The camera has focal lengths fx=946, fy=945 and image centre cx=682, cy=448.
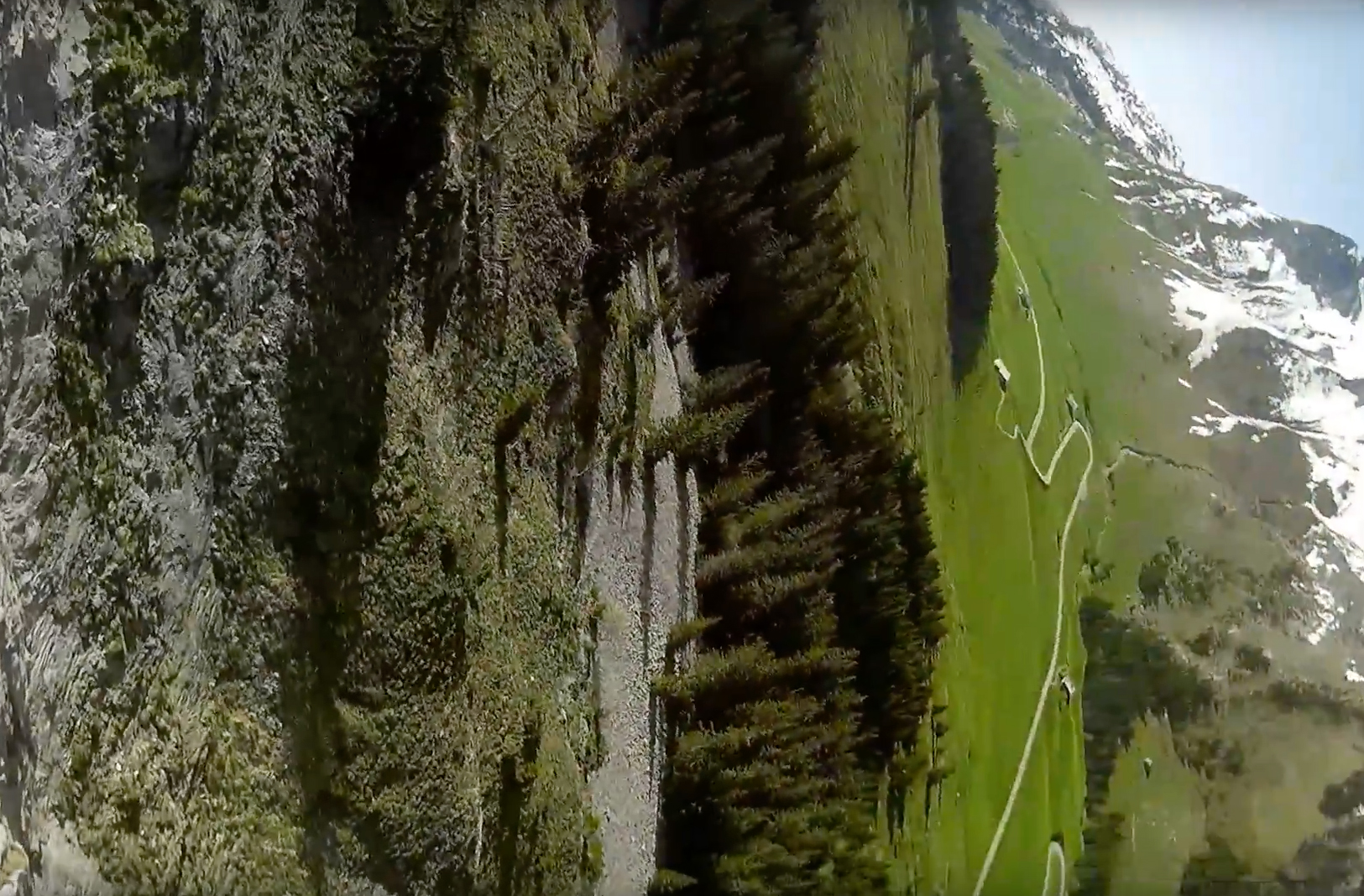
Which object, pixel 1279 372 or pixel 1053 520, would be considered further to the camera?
pixel 1279 372

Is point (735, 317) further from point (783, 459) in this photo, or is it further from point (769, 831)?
point (769, 831)

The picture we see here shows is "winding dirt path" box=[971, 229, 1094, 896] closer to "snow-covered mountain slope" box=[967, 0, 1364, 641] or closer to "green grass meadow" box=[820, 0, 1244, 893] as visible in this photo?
"green grass meadow" box=[820, 0, 1244, 893]

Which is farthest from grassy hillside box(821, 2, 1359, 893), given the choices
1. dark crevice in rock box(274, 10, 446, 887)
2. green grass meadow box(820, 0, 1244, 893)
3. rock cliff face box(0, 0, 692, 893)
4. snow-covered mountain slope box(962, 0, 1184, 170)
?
dark crevice in rock box(274, 10, 446, 887)

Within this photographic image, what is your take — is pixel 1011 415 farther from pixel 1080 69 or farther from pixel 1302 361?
pixel 1302 361

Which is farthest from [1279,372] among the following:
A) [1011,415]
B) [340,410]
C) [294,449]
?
[294,449]

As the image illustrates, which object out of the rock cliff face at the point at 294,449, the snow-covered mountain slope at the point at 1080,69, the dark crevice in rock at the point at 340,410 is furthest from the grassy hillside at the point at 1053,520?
the dark crevice in rock at the point at 340,410

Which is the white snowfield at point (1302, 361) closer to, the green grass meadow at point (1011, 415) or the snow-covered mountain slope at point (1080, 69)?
the green grass meadow at point (1011, 415)
